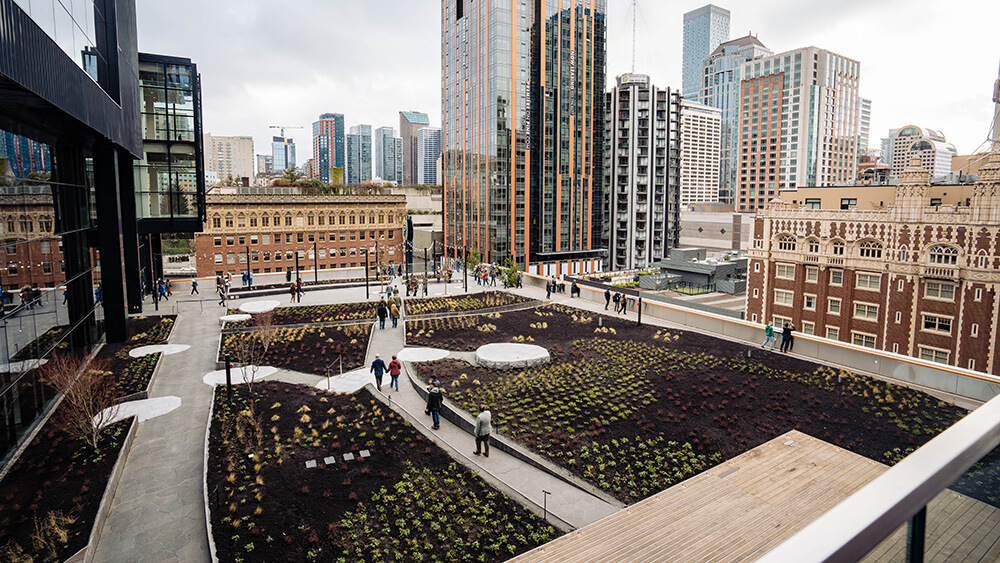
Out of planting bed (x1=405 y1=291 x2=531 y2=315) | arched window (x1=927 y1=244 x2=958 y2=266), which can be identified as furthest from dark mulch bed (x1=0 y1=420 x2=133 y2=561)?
arched window (x1=927 y1=244 x2=958 y2=266)

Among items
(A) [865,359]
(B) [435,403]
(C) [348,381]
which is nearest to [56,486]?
(B) [435,403]

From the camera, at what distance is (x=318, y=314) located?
3359 centimetres

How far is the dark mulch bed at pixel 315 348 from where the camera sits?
78.0 feet

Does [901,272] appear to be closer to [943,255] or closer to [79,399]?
[943,255]

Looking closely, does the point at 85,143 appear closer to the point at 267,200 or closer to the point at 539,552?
A: the point at 539,552

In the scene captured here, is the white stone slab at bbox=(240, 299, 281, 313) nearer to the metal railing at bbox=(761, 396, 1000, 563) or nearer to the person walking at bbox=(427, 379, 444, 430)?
the person walking at bbox=(427, 379, 444, 430)

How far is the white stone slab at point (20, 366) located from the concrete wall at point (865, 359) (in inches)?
1086

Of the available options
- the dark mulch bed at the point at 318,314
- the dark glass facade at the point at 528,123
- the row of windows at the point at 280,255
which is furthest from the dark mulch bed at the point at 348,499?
the dark glass facade at the point at 528,123

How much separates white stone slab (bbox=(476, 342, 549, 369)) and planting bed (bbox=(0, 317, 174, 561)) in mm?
12574

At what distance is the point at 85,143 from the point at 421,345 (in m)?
16.2

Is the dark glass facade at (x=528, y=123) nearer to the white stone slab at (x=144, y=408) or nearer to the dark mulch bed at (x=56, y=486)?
the white stone slab at (x=144, y=408)

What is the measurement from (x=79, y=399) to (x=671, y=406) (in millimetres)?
17431

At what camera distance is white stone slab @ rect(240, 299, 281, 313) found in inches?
1322

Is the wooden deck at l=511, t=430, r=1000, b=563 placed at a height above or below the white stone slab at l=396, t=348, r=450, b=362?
below
